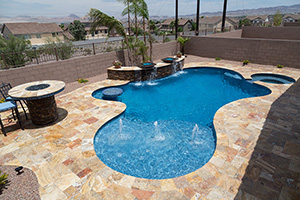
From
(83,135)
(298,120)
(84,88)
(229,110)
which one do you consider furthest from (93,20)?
(298,120)

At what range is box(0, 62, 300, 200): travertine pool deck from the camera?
4.17 m

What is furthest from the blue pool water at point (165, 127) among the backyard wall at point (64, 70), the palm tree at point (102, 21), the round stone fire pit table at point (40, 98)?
the palm tree at point (102, 21)

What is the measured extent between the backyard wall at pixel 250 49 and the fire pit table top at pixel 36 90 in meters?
15.2

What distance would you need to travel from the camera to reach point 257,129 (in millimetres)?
6461

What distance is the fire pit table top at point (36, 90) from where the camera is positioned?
20.1ft

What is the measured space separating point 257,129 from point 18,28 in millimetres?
72852

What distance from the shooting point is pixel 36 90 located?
6.65 metres

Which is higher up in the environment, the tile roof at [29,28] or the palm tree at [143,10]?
the tile roof at [29,28]

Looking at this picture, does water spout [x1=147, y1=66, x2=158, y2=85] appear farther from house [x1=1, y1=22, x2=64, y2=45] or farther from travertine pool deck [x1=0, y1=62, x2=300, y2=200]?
house [x1=1, y1=22, x2=64, y2=45]

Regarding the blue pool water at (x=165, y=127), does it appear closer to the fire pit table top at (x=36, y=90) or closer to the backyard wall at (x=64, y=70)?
the fire pit table top at (x=36, y=90)

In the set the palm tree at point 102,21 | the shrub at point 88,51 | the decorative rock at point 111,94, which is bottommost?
the decorative rock at point 111,94

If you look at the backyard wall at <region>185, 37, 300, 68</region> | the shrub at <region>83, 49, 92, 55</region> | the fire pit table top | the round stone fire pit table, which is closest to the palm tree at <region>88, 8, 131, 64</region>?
the shrub at <region>83, 49, 92, 55</region>

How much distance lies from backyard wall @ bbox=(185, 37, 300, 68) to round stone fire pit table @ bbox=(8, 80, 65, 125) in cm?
1516

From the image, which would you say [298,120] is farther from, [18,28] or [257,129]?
[18,28]
